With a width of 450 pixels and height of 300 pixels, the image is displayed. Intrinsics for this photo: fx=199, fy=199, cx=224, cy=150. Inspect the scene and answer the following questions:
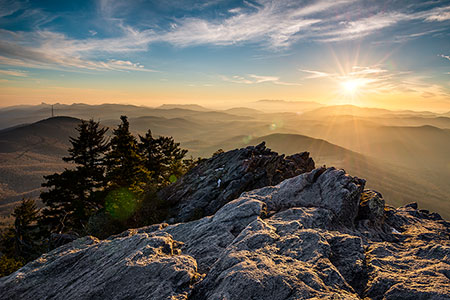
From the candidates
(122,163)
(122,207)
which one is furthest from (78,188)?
(122,207)

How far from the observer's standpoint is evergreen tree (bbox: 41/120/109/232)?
29597mm

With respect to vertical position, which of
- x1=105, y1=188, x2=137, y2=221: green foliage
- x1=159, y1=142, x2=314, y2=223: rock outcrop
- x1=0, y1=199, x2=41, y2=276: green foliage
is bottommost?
x1=0, y1=199, x2=41, y2=276: green foliage

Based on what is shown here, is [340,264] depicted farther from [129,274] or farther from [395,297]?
[129,274]

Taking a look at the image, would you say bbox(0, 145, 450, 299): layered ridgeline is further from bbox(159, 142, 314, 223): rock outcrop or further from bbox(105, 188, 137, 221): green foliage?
bbox(105, 188, 137, 221): green foliage

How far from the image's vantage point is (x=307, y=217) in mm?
13344

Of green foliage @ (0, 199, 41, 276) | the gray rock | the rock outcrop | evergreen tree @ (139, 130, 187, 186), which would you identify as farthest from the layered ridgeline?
evergreen tree @ (139, 130, 187, 186)

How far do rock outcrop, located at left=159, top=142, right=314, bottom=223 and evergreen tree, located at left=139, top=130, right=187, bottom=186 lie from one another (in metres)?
13.6

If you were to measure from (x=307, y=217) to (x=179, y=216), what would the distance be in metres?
15.1

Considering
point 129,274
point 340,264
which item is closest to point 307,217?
point 340,264

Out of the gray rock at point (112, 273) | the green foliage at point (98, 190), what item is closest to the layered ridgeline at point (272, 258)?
the gray rock at point (112, 273)

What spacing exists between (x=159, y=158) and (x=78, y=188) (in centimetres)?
1852

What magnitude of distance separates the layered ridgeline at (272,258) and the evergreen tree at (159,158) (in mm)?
30626

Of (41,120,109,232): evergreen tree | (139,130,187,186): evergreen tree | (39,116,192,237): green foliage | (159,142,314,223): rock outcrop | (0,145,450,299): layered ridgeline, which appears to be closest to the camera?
(0,145,450,299): layered ridgeline

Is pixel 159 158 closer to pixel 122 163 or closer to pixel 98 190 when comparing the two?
pixel 122 163
